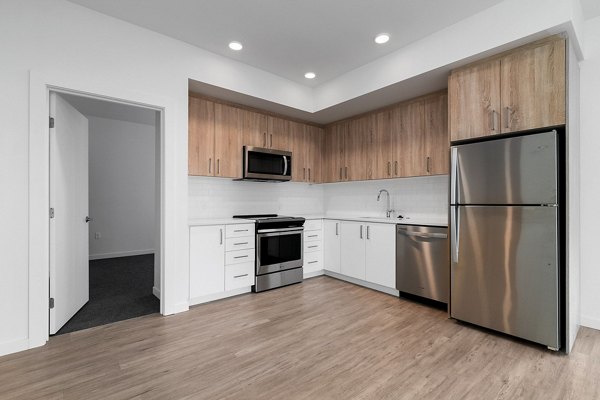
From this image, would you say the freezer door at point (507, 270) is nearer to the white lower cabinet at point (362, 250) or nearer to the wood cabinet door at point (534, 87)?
the wood cabinet door at point (534, 87)

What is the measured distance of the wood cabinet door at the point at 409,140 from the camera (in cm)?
376

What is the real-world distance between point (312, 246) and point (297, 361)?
2370 mm

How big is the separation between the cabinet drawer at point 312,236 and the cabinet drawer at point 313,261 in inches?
8.5

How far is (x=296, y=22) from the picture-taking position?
281 cm

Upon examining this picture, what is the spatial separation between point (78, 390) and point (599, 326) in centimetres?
425

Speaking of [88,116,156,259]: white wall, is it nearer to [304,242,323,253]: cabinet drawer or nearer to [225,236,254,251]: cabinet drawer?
[225,236,254,251]: cabinet drawer

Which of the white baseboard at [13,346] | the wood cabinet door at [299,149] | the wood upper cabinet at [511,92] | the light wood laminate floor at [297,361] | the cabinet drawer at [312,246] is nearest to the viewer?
the light wood laminate floor at [297,361]

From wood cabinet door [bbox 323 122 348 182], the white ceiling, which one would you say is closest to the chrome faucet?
wood cabinet door [bbox 323 122 348 182]

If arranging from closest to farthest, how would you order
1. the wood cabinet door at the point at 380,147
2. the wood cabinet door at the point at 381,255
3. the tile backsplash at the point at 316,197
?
the wood cabinet door at the point at 381,255 < the tile backsplash at the point at 316,197 < the wood cabinet door at the point at 380,147

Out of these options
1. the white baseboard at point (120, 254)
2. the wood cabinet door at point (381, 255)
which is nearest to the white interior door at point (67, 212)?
the white baseboard at point (120, 254)

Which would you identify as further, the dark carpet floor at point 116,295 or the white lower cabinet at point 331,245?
the white lower cabinet at point 331,245

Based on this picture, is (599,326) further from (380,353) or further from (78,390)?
(78,390)

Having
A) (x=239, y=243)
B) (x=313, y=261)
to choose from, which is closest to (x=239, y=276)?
(x=239, y=243)

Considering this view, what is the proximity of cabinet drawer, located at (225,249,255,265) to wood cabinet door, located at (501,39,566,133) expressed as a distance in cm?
302
